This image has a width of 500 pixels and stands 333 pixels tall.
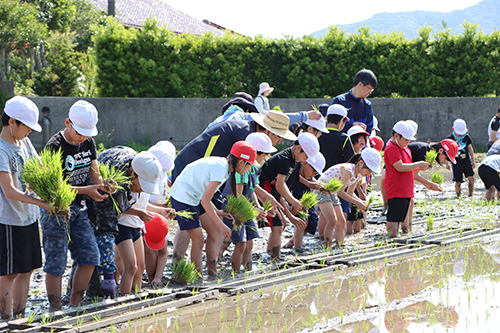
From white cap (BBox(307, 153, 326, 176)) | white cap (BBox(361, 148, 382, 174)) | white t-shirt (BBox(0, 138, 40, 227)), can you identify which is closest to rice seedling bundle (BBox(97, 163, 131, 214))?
white t-shirt (BBox(0, 138, 40, 227))

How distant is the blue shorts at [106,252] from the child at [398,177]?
400 centimetres

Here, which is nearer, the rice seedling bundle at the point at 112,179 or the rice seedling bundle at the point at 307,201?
the rice seedling bundle at the point at 112,179

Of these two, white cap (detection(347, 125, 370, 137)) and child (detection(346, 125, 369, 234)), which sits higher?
white cap (detection(347, 125, 370, 137))

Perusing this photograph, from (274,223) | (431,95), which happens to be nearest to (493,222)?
(274,223)

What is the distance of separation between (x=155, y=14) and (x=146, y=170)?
33194 mm

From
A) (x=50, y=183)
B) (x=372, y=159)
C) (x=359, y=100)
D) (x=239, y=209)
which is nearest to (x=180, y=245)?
(x=239, y=209)

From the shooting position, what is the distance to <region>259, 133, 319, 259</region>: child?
20.2ft

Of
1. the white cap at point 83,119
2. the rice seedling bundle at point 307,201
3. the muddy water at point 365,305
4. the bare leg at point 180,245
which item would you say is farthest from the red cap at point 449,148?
the white cap at point 83,119

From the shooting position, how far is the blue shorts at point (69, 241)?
14.6ft

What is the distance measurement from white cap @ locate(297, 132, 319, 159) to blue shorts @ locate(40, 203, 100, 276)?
8.29 ft

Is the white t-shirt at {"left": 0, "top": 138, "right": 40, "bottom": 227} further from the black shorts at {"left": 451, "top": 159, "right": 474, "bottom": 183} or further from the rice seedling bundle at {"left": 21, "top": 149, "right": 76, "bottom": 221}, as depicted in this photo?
the black shorts at {"left": 451, "top": 159, "right": 474, "bottom": 183}

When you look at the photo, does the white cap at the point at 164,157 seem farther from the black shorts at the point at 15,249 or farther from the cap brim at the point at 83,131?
the black shorts at the point at 15,249

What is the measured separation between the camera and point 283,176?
618 cm

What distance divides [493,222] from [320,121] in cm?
325
